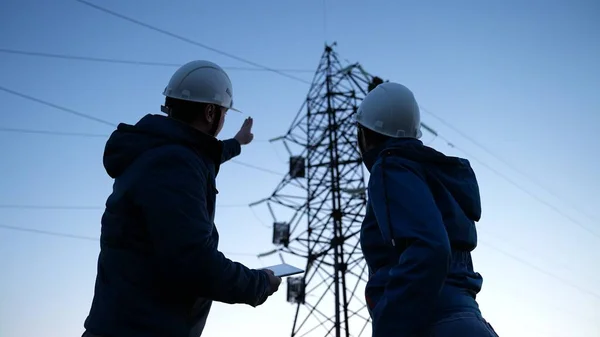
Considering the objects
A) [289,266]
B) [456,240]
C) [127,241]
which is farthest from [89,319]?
[456,240]

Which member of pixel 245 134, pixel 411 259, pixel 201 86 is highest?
pixel 245 134

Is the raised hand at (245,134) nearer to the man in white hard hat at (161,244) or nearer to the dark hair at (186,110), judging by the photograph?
the dark hair at (186,110)

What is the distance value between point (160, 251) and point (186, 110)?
868 millimetres

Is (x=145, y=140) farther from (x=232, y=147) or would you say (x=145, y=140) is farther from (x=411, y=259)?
(x=411, y=259)

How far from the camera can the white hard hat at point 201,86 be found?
2793mm

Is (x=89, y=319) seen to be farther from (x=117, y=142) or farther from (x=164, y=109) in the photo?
(x=164, y=109)

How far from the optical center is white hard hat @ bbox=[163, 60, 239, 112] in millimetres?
2793

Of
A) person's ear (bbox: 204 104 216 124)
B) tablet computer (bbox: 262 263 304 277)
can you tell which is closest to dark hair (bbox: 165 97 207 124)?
person's ear (bbox: 204 104 216 124)

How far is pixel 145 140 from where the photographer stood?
7.88ft

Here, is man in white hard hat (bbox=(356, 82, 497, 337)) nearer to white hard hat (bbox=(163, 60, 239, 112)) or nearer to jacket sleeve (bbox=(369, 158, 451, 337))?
jacket sleeve (bbox=(369, 158, 451, 337))

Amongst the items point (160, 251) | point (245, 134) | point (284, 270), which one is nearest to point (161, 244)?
point (160, 251)

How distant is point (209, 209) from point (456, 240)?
109cm

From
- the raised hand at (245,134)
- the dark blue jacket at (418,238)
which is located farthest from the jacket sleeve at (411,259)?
the raised hand at (245,134)

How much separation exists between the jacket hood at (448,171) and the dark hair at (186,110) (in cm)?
92
